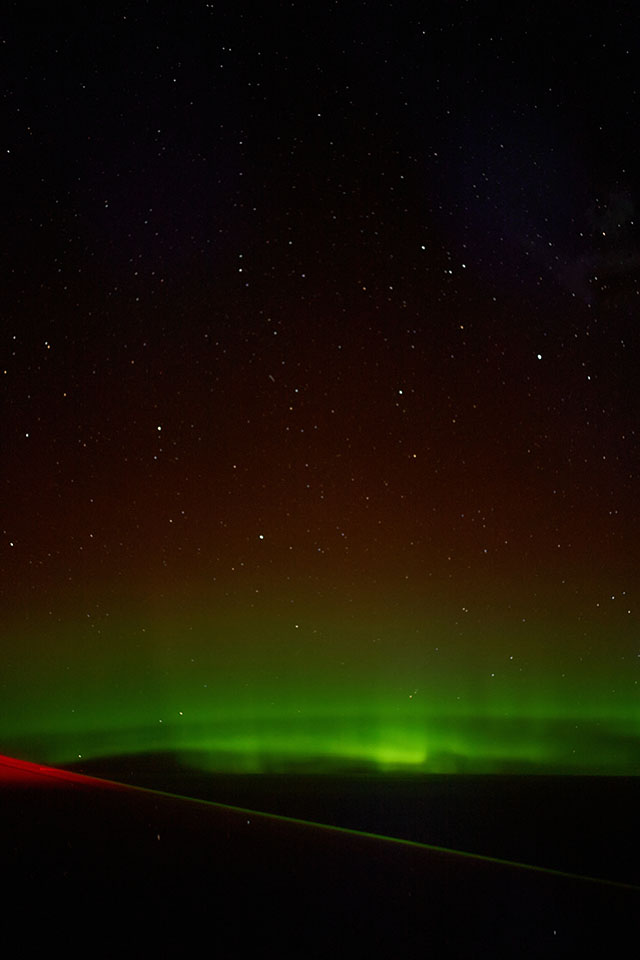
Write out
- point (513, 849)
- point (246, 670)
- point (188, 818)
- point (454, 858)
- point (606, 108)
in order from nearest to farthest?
point (454, 858)
point (188, 818)
point (513, 849)
point (606, 108)
point (246, 670)

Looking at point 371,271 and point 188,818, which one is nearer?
point 188,818

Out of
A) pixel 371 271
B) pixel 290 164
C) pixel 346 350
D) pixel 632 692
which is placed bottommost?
pixel 632 692

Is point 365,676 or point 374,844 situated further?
A: point 365,676

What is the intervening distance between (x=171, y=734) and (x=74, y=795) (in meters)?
0.96

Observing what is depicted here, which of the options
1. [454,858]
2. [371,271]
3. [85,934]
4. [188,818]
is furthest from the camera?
[371,271]

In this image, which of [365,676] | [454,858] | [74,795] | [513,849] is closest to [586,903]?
[454,858]

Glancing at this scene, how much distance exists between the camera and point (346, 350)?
5.51 feet

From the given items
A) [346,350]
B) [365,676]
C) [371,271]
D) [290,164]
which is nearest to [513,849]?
[365,676]

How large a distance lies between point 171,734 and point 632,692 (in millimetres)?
1125

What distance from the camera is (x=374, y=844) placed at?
0.75m

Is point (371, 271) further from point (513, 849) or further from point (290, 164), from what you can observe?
point (513, 849)

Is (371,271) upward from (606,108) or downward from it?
downward

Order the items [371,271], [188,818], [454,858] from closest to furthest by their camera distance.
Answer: [454,858] → [188,818] → [371,271]

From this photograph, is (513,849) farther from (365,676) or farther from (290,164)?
(290,164)
